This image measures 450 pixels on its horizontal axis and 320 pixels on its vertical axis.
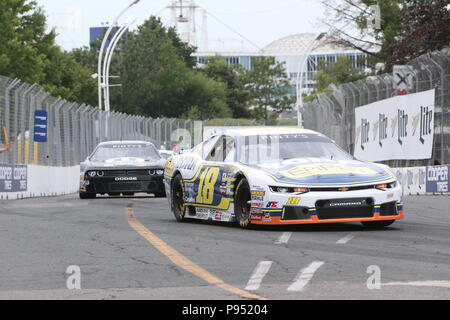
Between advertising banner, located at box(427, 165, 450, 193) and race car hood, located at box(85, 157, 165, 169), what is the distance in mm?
5790

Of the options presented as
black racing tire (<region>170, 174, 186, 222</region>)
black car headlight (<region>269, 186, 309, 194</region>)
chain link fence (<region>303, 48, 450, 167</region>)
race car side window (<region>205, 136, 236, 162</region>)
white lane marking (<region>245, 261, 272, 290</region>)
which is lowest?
white lane marking (<region>245, 261, 272, 290</region>)

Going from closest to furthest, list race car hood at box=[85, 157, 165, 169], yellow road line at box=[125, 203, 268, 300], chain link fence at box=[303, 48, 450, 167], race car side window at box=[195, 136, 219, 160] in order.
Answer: yellow road line at box=[125, 203, 268, 300] < race car side window at box=[195, 136, 219, 160] < chain link fence at box=[303, 48, 450, 167] < race car hood at box=[85, 157, 165, 169]

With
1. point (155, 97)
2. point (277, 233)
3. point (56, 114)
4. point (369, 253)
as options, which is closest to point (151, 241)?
point (277, 233)

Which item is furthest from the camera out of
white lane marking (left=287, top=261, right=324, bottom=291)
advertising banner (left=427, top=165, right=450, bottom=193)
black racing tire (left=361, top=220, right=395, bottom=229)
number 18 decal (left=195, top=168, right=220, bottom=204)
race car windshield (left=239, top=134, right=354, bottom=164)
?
advertising banner (left=427, top=165, right=450, bottom=193)

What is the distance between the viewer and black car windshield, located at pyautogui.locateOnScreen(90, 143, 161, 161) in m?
25.7

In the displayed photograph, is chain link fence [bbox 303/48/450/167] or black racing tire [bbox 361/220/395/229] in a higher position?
chain link fence [bbox 303/48/450/167]

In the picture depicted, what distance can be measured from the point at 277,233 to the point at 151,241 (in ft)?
5.53

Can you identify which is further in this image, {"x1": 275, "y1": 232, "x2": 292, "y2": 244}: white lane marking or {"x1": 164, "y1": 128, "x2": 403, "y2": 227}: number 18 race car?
{"x1": 164, "y1": 128, "x2": 403, "y2": 227}: number 18 race car

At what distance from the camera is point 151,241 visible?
11.9m

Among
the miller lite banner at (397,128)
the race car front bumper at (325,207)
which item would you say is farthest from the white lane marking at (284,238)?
the miller lite banner at (397,128)

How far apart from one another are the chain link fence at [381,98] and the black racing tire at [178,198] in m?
9.80

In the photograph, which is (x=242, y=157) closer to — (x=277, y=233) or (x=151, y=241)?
(x=277, y=233)

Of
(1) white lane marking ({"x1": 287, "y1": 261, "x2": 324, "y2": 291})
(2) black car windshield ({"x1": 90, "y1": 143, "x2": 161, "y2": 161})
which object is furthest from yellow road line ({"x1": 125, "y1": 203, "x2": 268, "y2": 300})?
(2) black car windshield ({"x1": 90, "y1": 143, "x2": 161, "y2": 161})

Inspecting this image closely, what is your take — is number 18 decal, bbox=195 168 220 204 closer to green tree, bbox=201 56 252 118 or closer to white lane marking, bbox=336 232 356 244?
white lane marking, bbox=336 232 356 244
